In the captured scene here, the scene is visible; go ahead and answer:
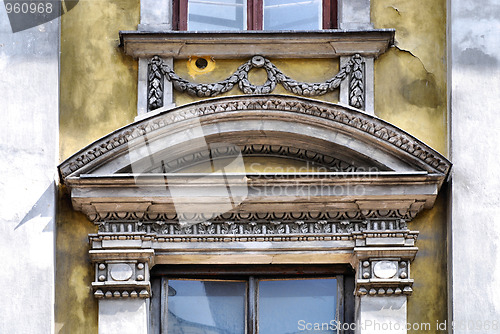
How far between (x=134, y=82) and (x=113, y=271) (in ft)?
5.29

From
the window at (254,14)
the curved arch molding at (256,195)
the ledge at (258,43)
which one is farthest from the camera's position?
the window at (254,14)

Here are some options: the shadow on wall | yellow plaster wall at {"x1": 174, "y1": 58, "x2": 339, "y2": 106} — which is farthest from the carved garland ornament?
the shadow on wall

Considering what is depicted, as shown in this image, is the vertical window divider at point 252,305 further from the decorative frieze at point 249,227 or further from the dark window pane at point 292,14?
the dark window pane at point 292,14

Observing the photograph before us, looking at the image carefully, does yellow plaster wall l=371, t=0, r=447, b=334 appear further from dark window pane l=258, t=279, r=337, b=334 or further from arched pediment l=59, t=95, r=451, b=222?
dark window pane l=258, t=279, r=337, b=334

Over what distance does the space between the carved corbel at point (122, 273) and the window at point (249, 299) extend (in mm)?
264

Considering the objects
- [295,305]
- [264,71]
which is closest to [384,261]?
[295,305]

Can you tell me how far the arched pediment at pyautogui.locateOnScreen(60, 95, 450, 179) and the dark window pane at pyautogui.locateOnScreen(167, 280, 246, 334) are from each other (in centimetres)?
95

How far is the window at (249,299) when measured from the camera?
11.5 metres

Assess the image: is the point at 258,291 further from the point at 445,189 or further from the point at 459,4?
the point at 459,4

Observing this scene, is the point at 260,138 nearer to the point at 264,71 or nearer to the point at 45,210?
the point at 264,71

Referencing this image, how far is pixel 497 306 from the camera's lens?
11.0 meters

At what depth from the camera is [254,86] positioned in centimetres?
1185

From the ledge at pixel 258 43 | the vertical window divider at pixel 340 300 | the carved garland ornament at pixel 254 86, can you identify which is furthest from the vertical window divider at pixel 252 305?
the ledge at pixel 258 43

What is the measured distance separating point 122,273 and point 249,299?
1.02 metres
